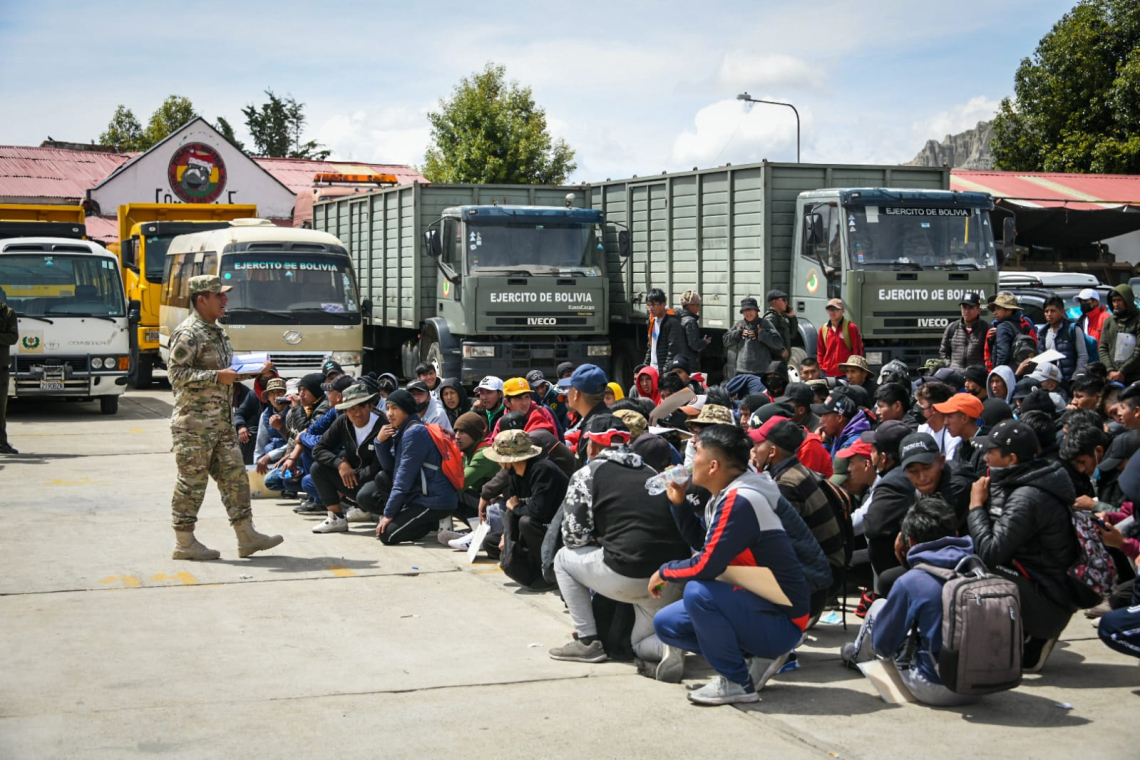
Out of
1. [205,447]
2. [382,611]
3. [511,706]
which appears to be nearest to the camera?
[511,706]

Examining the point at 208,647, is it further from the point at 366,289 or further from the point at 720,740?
the point at 366,289

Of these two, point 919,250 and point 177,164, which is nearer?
point 919,250

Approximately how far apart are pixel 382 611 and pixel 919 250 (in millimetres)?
9234

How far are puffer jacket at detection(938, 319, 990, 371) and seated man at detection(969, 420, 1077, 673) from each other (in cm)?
652

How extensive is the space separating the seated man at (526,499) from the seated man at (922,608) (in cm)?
236

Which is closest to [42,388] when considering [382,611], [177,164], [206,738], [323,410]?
[323,410]

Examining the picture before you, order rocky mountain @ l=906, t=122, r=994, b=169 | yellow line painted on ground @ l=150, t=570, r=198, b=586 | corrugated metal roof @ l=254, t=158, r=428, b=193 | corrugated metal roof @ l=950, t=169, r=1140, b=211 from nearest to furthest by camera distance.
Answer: yellow line painted on ground @ l=150, t=570, r=198, b=586 < corrugated metal roof @ l=950, t=169, r=1140, b=211 < corrugated metal roof @ l=254, t=158, r=428, b=193 < rocky mountain @ l=906, t=122, r=994, b=169

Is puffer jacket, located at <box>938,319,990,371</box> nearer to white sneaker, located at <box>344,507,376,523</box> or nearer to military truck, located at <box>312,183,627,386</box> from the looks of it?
military truck, located at <box>312,183,627,386</box>

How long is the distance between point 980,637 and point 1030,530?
0.70 metres

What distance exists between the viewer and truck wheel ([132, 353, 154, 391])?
22.6 meters

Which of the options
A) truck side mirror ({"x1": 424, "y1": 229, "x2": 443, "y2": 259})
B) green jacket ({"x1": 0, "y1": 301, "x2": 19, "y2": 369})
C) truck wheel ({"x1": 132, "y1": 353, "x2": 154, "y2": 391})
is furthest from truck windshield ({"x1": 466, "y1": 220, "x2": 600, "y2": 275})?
truck wheel ({"x1": 132, "y1": 353, "x2": 154, "y2": 391})

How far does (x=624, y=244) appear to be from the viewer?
17422 mm

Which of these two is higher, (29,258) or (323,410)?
(29,258)

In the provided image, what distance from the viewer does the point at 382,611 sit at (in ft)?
24.1
